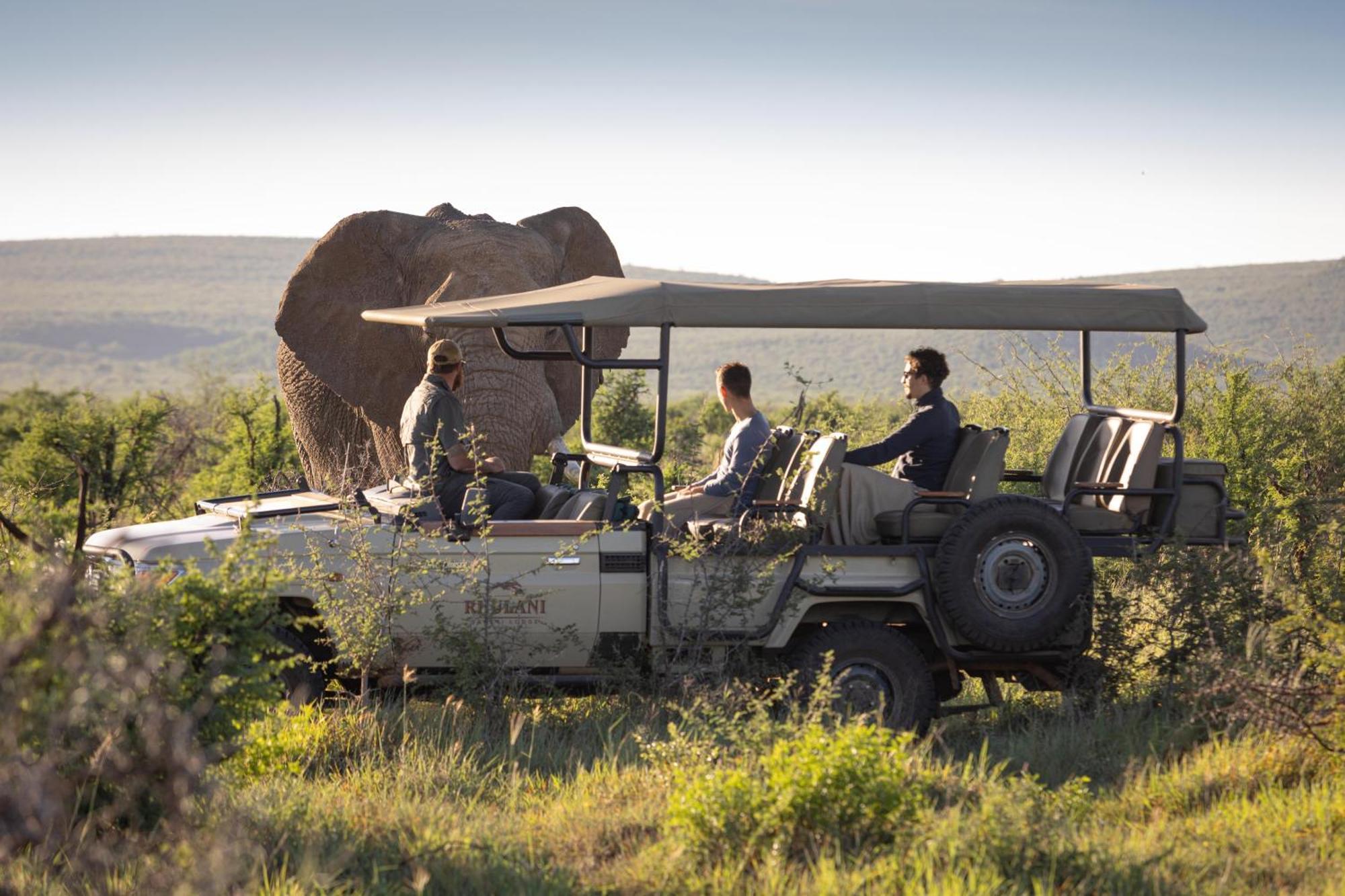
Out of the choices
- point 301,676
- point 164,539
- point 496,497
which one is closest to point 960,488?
point 496,497

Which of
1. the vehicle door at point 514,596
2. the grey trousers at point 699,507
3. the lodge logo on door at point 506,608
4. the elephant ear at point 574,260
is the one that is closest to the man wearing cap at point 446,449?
the vehicle door at point 514,596

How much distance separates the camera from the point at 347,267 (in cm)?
1387

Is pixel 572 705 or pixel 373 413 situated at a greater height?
pixel 373 413

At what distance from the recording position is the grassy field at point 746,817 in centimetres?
470

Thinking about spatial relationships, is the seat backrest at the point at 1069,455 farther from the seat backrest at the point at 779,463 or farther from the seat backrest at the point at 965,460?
the seat backrest at the point at 779,463

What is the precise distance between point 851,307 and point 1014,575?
1.44 meters

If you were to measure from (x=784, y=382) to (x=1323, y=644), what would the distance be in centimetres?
8024

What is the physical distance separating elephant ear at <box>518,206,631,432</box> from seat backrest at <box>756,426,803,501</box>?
251 inches

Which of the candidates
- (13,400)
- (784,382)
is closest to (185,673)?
(13,400)

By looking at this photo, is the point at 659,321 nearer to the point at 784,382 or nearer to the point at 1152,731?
the point at 1152,731

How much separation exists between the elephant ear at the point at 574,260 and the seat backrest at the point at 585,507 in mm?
6755

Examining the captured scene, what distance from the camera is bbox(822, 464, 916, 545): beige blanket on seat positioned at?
7.18 meters

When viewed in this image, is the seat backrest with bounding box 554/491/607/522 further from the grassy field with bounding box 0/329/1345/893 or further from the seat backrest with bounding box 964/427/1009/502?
the seat backrest with bounding box 964/427/1009/502

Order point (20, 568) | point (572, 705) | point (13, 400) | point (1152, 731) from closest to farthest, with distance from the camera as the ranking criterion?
point (20, 568) → point (1152, 731) → point (572, 705) → point (13, 400)
